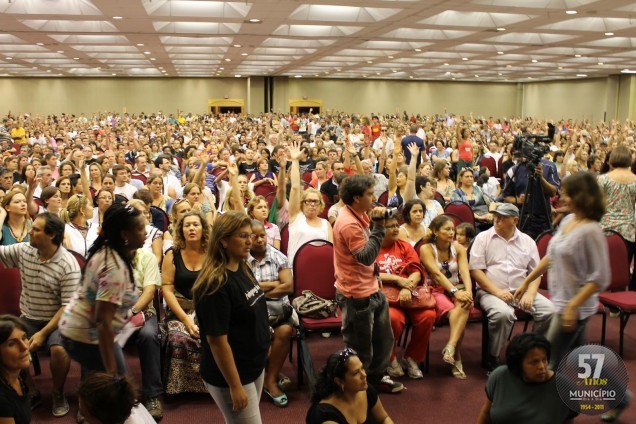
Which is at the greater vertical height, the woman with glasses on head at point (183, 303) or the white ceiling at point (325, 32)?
the white ceiling at point (325, 32)

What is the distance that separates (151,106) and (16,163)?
26.6 m

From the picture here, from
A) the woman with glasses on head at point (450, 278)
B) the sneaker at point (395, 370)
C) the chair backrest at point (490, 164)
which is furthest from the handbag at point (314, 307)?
the chair backrest at point (490, 164)

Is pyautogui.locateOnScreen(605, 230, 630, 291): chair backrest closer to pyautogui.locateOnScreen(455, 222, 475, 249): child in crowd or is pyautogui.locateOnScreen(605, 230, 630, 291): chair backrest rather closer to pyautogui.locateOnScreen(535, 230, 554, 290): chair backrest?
pyautogui.locateOnScreen(535, 230, 554, 290): chair backrest

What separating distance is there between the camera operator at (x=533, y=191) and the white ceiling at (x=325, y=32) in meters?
4.69

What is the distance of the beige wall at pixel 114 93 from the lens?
33281 mm

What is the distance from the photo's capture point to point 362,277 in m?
3.50

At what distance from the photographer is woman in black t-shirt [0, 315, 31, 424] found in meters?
2.45

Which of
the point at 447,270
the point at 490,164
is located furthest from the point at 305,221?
the point at 490,164

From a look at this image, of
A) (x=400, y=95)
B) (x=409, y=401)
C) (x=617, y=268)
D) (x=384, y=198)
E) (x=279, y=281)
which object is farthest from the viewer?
(x=400, y=95)

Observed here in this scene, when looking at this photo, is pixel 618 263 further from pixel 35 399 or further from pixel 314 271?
pixel 35 399

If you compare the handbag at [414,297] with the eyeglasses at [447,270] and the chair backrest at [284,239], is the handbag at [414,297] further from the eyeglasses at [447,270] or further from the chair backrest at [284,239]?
the chair backrest at [284,239]

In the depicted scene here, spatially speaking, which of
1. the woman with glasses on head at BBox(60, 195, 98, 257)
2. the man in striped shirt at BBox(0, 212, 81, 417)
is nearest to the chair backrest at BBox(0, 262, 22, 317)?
the man in striped shirt at BBox(0, 212, 81, 417)

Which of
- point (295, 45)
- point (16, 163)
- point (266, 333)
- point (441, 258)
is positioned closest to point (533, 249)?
point (441, 258)

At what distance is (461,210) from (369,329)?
315 centimetres
